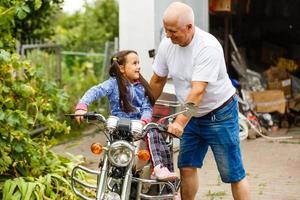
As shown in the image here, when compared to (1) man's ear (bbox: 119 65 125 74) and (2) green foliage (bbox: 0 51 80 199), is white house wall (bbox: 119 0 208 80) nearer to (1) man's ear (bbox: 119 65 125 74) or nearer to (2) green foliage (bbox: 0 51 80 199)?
(2) green foliage (bbox: 0 51 80 199)

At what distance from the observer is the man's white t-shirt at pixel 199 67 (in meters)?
5.21

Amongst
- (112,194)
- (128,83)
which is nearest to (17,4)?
(128,83)

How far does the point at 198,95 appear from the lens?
16.8 feet

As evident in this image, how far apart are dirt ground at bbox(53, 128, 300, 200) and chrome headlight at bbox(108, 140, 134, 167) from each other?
2.39 metres

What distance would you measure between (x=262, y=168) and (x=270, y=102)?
9.14 feet

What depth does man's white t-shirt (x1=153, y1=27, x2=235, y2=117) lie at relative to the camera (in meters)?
5.21

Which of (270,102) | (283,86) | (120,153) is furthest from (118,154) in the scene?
(283,86)

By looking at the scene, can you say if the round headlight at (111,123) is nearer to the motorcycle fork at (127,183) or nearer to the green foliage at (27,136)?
the motorcycle fork at (127,183)

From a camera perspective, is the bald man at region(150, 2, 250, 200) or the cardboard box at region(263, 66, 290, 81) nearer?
the bald man at region(150, 2, 250, 200)

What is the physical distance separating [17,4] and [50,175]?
5.13 feet

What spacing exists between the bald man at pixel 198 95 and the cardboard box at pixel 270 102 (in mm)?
5247

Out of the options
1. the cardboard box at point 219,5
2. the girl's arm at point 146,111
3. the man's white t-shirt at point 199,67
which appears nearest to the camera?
the man's white t-shirt at point 199,67

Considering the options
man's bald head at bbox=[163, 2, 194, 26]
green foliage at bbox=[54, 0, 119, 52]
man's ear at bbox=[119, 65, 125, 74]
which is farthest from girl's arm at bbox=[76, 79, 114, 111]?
green foliage at bbox=[54, 0, 119, 52]

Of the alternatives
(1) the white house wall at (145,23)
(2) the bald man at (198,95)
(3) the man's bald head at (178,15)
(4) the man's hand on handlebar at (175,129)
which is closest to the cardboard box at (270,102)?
(1) the white house wall at (145,23)
